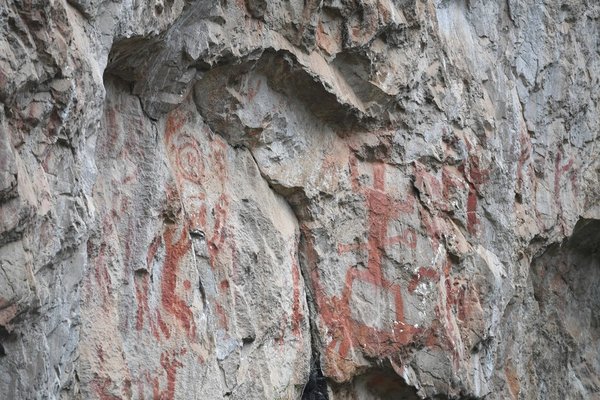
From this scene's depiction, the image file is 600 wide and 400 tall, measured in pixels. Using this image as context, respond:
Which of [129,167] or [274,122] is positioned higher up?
[274,122]

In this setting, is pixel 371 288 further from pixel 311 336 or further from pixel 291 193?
pixel 291 193

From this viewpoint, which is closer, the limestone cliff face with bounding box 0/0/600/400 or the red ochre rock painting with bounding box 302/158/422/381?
the limestone cliff face with bounding box 0/0/600/400

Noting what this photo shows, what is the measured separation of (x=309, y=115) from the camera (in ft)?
15.3

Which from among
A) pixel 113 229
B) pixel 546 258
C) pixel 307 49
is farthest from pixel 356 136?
pixel 546 258

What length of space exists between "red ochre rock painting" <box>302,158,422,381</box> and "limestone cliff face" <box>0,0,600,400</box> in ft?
0.03

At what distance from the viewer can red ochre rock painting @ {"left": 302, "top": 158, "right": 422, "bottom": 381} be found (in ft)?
15.4

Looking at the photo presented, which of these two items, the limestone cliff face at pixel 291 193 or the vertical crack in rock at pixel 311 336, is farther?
the vertical crack in rock at pixel 311 336

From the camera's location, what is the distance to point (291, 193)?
4609mm

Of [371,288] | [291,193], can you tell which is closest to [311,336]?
[371,288]

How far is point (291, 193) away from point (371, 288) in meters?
0.60

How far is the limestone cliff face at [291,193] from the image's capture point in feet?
9.95

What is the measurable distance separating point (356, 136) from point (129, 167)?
136cm

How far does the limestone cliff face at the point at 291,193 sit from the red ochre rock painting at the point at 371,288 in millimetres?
10

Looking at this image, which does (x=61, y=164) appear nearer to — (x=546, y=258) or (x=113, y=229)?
(x=113, y=229)
